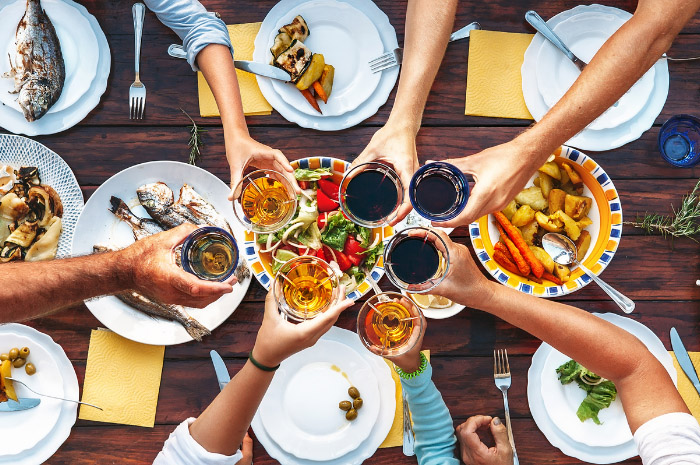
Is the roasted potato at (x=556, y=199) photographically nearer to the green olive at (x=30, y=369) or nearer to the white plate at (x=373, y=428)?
the white plate at (x=373, y=428)

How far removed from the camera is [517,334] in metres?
1.99

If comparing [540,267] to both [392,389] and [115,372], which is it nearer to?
[392,389]

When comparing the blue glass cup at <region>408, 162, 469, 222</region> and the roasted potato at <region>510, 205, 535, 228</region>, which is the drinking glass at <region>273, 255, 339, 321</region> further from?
the roasted potato at <region>510, 205, 535, 228</region>

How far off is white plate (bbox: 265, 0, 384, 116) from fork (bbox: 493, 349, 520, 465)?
3.40ft

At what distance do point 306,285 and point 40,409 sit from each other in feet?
3.62

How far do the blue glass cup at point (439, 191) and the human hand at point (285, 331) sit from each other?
334 mm

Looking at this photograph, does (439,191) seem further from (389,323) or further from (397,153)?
(389,323)

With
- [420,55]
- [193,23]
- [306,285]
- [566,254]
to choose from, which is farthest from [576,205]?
[193,23]

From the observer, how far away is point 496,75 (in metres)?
2.02

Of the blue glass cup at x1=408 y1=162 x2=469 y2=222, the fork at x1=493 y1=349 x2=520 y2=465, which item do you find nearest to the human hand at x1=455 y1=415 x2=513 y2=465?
the fork at x1=493 y1=349 x2=520 y2=465

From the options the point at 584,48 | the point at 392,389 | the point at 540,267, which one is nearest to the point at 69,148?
the point at 392,389

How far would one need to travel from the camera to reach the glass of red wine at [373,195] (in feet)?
5.09

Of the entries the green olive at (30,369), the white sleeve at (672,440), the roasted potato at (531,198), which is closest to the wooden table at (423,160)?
the green olive at (30,369)

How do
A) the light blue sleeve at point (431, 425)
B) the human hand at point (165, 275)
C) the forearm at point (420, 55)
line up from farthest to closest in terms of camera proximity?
the light blue sleeve at point (431, 425)
the forearm at point (420, 55)
the human hand at point (165, 275)
